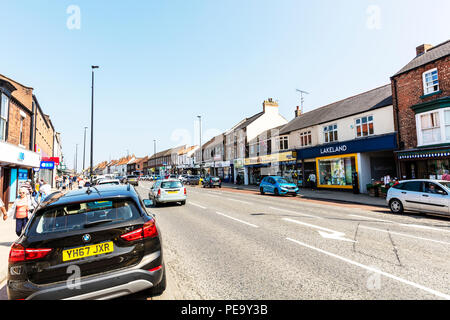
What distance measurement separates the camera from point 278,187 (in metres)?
19.9

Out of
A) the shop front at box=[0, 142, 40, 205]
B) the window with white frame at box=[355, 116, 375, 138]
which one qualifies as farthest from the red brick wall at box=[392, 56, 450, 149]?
the shop front at box=[0, 142, 40, 205]

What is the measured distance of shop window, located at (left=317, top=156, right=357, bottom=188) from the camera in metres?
21.3

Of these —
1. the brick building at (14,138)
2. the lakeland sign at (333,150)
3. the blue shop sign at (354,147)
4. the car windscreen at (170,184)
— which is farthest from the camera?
the lakeland sign at (333,150)

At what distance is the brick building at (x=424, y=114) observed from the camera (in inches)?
594

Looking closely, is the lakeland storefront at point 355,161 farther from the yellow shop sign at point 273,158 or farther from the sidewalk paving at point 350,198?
the yellow shop sign at point 273,158

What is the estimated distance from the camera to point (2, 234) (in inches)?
319

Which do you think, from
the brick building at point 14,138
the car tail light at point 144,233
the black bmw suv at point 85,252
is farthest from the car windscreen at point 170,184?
the car tail light at point 144,233

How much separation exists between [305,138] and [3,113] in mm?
25437

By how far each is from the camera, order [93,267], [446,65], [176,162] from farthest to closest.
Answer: [176,162], [446,65], [93,267]

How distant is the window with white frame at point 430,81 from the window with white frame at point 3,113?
26130mm

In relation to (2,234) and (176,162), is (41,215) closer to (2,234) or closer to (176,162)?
(2,234)

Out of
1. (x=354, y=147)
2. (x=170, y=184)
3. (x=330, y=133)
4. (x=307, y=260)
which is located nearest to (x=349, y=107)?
(x=330, y=133)

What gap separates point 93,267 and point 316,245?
4.96m
